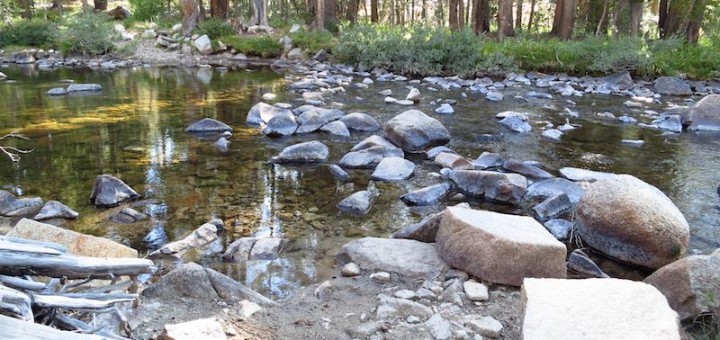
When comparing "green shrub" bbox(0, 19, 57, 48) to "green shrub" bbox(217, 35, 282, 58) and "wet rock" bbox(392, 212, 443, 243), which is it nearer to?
"green shrub" bbox(217, 35, 282, 58)

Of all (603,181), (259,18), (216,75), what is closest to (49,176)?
(603,181)

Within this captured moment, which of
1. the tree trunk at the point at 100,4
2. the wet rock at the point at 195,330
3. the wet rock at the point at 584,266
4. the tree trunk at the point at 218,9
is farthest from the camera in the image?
the tree trunk at the point at 100,4

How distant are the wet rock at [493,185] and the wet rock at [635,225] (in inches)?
51.4

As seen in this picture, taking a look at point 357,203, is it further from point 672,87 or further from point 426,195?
point 672,87

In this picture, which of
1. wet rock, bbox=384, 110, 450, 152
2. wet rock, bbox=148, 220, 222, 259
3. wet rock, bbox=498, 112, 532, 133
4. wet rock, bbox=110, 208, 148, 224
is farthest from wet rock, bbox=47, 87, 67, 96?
wet rock, bbox=148, 220, 222, 259

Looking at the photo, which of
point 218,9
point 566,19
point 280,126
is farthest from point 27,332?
point 218,9

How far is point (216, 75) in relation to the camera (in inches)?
709

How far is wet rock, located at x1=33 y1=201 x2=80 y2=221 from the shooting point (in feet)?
18.2

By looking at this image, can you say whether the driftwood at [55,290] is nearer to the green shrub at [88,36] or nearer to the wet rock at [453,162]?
the wet rock at [453,162]

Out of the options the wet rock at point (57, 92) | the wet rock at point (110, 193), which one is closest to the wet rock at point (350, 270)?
the wet rock at point (110, 193)

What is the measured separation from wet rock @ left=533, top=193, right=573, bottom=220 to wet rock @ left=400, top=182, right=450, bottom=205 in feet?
3.31

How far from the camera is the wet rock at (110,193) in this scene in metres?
6.01

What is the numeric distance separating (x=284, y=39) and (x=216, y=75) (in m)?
5.24

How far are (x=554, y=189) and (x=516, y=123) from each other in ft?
12.2
